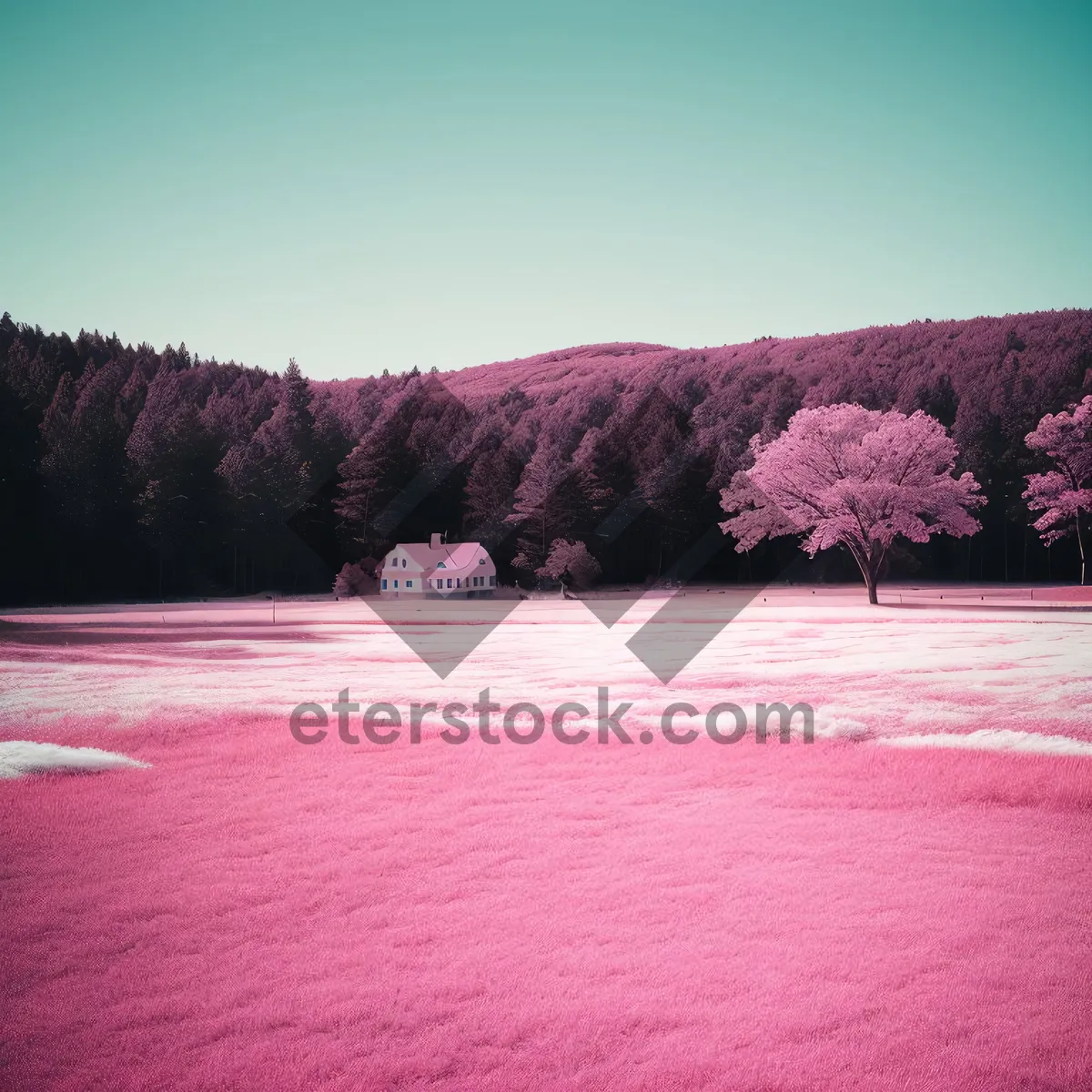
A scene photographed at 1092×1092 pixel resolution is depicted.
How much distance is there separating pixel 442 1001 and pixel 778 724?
867 centimetres

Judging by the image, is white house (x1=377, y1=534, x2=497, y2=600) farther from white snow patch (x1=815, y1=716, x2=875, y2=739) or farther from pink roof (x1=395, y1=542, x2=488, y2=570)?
white snow patch (x1=815, y1=716, x2=875, y2=739)

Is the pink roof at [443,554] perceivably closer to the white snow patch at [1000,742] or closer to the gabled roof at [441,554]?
the gabled roof at [441,554]

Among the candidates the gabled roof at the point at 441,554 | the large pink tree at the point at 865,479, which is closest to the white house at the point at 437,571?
the gabled roof at the point at 441,554

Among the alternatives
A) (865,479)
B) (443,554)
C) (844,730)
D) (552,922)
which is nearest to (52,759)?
(552,922)

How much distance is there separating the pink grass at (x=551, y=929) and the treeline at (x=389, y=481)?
57.8 metres

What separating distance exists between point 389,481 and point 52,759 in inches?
2481

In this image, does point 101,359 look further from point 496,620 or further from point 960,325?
point 960,325

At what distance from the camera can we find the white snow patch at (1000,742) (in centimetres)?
1120

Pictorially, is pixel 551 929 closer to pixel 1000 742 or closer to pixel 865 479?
pixel 1000 742

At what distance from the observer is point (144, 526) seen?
66.4m

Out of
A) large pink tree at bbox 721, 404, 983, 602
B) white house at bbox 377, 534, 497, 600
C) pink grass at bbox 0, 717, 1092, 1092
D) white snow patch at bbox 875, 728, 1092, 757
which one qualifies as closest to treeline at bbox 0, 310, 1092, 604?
white house at bbox 377, 534, 497, 600

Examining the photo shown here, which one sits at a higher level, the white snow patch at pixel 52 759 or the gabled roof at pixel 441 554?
the gabled roof at pixel 441 554

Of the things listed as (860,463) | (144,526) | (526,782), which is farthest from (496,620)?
(144,526)

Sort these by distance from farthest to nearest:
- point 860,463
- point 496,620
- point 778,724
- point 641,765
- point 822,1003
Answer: point 860,463 < point 496,620 < point 778,724 < point 641,765 < point 822,1003
